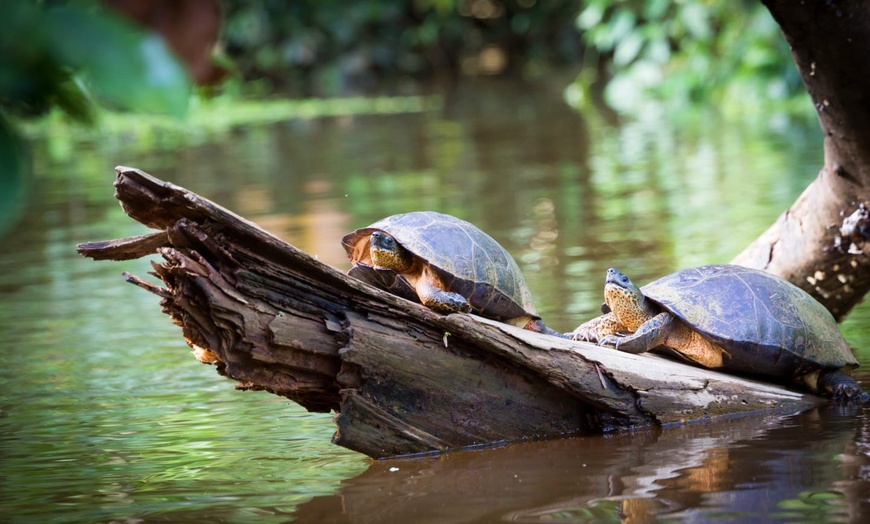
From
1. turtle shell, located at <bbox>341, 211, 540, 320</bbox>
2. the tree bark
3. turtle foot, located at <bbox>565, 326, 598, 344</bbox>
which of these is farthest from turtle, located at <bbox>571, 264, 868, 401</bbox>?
the tree bark

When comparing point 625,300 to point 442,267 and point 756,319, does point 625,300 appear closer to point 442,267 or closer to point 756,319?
point 756,319

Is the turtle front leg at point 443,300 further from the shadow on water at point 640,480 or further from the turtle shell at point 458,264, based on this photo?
the shadow on water at point 640,480

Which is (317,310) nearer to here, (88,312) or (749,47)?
(88,312)

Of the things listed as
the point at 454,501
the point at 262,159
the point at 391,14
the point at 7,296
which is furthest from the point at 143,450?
the point at 391,14

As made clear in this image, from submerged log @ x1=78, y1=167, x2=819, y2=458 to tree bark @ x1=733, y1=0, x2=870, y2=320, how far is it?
1359 mm

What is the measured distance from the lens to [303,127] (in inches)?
743

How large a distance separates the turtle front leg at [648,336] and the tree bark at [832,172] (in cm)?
122

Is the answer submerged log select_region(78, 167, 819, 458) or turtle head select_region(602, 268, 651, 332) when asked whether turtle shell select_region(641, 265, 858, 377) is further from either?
submerged log select_region(78, 167, 819, 458)

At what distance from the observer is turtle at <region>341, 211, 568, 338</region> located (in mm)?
3551

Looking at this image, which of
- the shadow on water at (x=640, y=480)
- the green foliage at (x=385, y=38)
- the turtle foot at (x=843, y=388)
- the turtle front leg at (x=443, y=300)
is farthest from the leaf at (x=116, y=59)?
the green foliage at (x=385, y=38)

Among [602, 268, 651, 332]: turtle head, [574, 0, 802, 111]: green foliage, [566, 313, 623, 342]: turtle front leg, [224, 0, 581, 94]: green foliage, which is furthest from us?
[224, 0, 581, 94]: green foliage

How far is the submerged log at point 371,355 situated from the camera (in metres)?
3.10

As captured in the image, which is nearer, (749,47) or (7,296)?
(7,296)

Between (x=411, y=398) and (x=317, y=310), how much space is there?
409 mm
